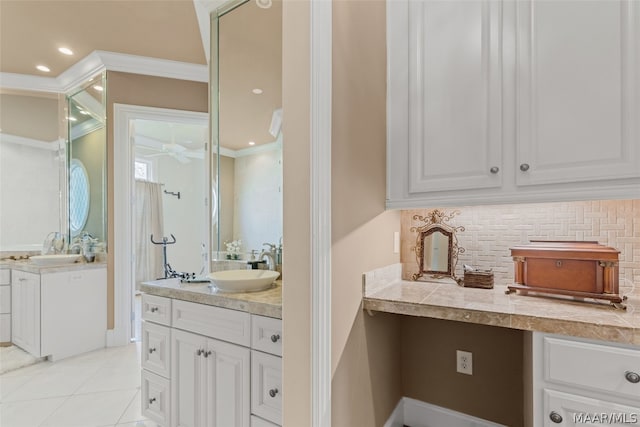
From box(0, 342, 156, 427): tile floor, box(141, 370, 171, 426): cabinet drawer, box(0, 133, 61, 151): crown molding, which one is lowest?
box(0, 342, 156, 427): tile floor

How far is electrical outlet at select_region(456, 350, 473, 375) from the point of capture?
5.84 ft

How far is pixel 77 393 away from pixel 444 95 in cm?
328

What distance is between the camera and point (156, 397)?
184 centimetres

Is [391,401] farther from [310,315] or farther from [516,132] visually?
[516,132]

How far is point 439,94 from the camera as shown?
1582 mm

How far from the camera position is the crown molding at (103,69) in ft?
10.7

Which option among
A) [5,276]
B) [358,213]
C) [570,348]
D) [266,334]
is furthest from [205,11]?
[5,276]

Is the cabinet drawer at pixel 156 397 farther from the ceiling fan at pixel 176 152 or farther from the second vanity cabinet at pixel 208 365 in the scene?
the ceiling fan at pixel 176 152

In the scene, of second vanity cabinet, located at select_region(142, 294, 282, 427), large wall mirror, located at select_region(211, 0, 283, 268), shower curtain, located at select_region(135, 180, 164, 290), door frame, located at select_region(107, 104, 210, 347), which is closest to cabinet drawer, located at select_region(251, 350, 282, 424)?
second vanity cabinet, located at select_region(142, 294, 282, 427)

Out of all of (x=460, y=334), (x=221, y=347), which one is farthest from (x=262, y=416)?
(x=460, y=334)

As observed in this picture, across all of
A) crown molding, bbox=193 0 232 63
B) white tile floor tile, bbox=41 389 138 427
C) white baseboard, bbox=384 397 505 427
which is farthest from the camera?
crown molding, bbox=193 0 232 63

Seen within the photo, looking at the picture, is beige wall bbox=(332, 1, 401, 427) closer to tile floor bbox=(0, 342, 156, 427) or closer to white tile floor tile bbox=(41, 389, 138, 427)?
tile floor bbox=(0, 342, 156, 427)

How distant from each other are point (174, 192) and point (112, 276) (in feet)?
10.6

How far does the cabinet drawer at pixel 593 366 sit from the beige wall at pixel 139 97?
3.60 meters
